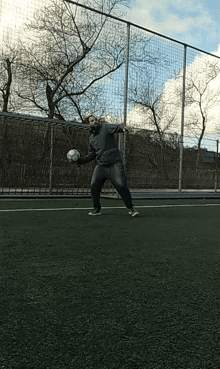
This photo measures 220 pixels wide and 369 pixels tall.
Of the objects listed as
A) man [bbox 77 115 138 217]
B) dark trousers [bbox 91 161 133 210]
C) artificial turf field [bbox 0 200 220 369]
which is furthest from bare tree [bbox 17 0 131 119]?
artificial turf field [bbox 0 200 220 369]

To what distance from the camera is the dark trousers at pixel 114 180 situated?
650 centimetres

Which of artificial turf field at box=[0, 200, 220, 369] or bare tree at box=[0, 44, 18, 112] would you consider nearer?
artificial turf field at box=[0, 200, 220, 369]

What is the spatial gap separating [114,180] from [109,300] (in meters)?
4.36

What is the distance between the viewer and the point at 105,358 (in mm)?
1529

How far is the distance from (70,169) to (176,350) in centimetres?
870

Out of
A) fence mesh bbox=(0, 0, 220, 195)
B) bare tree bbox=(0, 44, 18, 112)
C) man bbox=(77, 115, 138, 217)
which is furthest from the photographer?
bare tree bbox=(0, 44, 18, 112)

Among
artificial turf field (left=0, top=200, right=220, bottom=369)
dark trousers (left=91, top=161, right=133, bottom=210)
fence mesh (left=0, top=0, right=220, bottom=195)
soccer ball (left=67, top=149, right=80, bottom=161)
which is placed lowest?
artificial turf field (left=0, top=200, right=220, bottom=369)

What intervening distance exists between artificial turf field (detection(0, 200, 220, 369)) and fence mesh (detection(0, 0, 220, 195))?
5.29m

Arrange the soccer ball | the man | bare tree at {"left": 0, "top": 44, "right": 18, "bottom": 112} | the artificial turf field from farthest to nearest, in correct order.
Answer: bare tree at {"left": 0, "top": 44, "right": 18, "bottom": 112}
the man
the soccer ball
the artificial turf field

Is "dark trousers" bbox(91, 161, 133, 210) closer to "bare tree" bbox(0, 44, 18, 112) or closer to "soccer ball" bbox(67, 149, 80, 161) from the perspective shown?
"soccer ball" bbox(67, 149, 80, 161)

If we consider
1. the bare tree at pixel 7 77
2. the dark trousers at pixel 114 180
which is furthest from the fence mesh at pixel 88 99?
the dark trousers at pixel 114 180

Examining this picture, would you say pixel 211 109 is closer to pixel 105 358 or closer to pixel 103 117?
pixel 103 117

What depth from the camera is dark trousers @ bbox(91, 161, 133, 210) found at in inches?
256

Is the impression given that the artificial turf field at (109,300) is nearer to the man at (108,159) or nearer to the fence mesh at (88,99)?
the man at (108,159)
